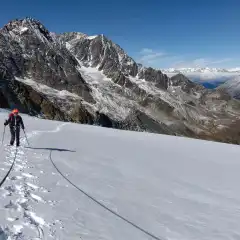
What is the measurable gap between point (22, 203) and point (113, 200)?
3.09m

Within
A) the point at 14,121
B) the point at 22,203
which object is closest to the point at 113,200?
the point at 22,203

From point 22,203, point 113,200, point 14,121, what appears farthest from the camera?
point 14,121

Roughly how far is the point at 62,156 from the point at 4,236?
13.9 meters

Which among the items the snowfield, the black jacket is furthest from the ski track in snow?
the black jacket

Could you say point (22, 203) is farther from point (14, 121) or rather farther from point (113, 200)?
point (14, 121)

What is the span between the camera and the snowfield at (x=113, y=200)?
9.14m

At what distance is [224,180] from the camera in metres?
17.9

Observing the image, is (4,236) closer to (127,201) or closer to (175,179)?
(127,201)

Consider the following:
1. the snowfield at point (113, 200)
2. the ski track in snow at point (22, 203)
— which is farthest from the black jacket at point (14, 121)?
the ski track in snow at point (22, 203)

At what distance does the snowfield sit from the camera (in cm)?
914

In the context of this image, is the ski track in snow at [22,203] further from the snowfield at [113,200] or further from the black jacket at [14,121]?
the black jacket at [14,121]

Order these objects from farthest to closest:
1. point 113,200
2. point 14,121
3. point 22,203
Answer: point 14,121, point 113,200, point 22,203

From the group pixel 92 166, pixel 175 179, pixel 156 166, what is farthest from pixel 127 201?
pixel 156 166

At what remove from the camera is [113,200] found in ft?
39.9
